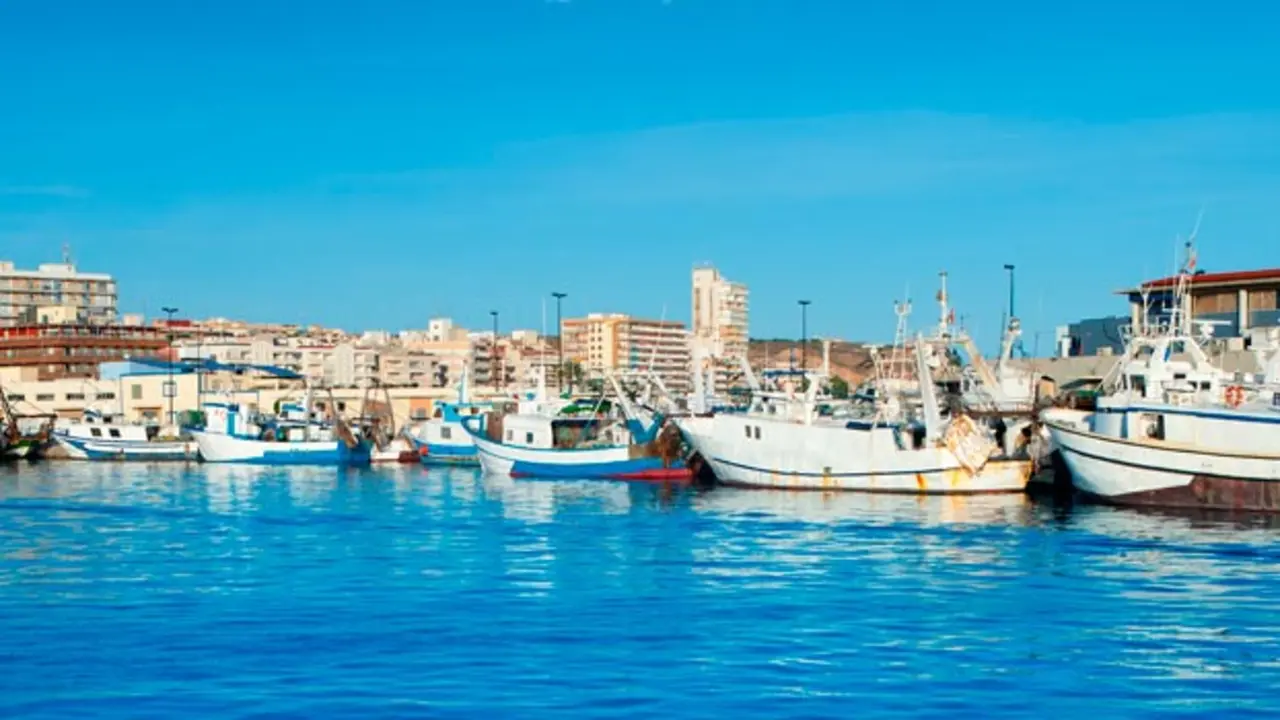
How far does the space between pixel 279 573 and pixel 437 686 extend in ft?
36.6

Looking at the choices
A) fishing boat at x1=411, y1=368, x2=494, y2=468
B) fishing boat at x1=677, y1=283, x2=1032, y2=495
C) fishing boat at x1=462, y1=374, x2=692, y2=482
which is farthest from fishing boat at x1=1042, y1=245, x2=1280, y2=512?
fishing boat at x1=411, y1=368, x2=494, y2=468

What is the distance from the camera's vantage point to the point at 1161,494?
39.9 metres

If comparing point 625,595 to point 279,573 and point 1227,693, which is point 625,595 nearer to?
point 279,573

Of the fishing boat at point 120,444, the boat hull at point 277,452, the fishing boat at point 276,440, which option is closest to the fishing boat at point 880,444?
the boat hull at point 277,452

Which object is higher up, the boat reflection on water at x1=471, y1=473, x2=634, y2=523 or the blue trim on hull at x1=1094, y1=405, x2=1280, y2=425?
the blue trim on hull at x1=1094, y1=405, x2=1280, y2=425

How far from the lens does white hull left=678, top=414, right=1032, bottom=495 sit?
4625 centimetres

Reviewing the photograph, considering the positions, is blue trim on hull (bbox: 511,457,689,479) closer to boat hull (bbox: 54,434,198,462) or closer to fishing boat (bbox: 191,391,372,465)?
fishing boat (bbox: 191,391,372,465)

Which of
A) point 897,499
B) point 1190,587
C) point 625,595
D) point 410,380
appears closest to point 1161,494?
point 897,499

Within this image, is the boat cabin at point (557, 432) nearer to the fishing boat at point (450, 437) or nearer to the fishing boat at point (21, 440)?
the fishing boat at point (450, 437)

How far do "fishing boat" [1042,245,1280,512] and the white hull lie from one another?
2968 millimetres

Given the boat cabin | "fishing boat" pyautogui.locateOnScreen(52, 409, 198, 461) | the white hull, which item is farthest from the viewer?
"fishing boat" pyautogui.locateOnScreen(52, 409, 198, 461)

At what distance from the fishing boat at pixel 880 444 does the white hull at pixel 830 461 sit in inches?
1.2

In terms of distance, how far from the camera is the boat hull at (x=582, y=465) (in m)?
57.6

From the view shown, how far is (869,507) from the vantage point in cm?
4209
